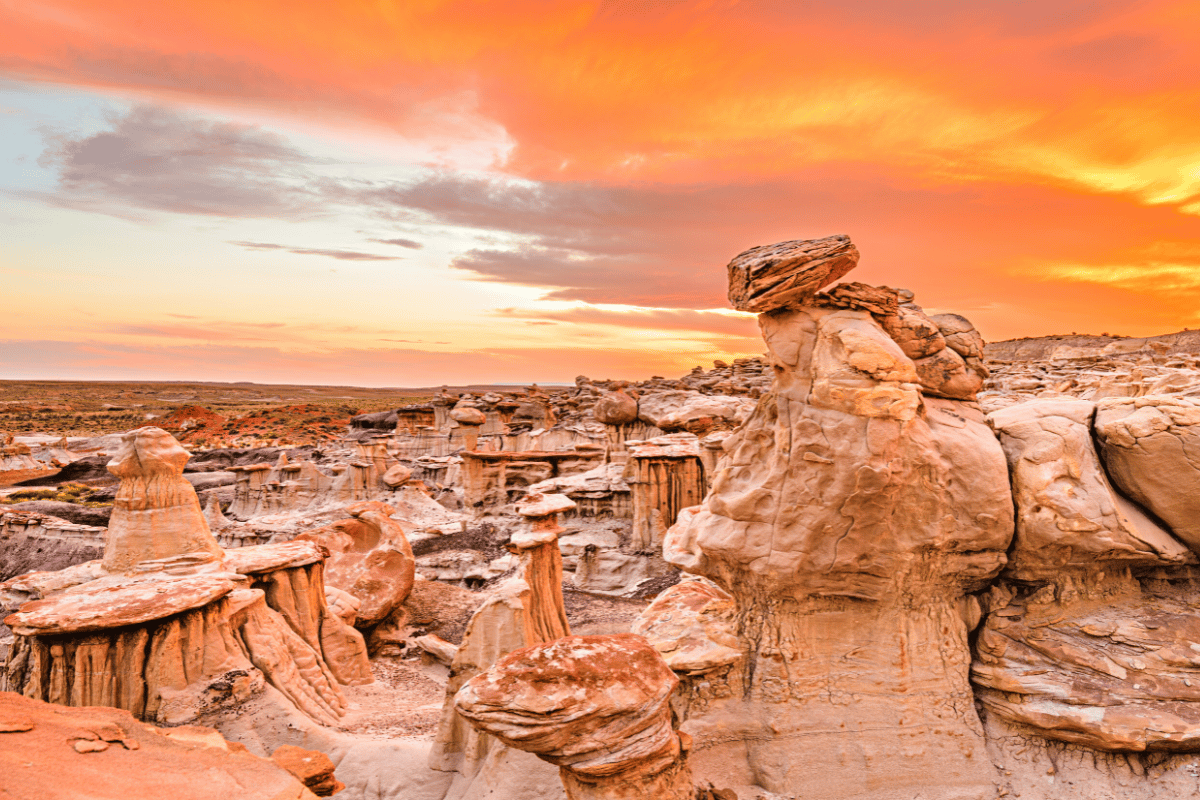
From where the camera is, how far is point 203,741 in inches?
210

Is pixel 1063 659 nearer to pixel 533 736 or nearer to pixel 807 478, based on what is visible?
pixel 807 478

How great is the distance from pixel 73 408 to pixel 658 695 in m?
101

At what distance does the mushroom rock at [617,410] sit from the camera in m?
22.4

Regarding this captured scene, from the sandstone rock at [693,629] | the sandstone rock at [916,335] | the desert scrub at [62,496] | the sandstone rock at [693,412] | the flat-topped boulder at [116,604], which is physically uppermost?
the sandstone rock at [916,335]

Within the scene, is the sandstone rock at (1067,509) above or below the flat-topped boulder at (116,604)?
above

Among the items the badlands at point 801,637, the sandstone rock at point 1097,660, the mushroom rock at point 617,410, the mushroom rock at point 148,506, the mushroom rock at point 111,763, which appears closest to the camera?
the mushroom rock at point 111,763

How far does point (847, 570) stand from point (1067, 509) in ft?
6.85

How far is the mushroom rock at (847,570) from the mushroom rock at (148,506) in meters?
7.47

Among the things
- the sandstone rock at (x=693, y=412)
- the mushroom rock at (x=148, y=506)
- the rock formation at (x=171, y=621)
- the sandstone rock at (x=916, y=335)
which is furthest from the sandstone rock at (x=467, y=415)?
the sandstone rock at (x=916, y=335)

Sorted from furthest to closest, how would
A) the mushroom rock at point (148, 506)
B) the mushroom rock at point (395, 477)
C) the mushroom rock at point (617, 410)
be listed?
the mushroom rock at point (395, 477) < the mushroom rock at point (617, 410) < the mushroom rock at point (148, 506)

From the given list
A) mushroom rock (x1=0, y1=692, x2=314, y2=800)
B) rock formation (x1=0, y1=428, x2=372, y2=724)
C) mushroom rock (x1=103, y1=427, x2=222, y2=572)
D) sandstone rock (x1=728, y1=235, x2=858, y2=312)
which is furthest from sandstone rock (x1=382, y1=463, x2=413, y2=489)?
sandstone rock (x1=728, y1=235, x2=858, y2=312)

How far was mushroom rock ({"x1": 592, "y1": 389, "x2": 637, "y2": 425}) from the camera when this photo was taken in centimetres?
2236

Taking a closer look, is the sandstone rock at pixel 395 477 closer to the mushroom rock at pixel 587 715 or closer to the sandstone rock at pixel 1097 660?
the mushroom rock at pixel 587 715

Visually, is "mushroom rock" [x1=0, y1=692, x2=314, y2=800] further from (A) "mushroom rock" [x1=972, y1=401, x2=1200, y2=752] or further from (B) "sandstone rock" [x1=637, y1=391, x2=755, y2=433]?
(B) "sandstone rock" [x1=637, y1=391, x2=755, y2=433]
